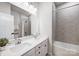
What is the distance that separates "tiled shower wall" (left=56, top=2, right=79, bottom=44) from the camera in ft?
5.64

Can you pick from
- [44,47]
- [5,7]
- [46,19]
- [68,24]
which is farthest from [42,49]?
[5,7]

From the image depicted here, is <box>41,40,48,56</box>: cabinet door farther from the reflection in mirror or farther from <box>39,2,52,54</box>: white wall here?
the reflection in mirror

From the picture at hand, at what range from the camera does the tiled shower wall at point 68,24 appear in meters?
1.72

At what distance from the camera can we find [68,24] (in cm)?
175

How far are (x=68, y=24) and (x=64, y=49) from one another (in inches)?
19.2

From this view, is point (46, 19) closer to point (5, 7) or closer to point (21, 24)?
point (21, 24)

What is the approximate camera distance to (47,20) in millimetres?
1812

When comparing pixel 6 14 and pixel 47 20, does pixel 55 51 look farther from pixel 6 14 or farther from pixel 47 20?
pixel 6 14

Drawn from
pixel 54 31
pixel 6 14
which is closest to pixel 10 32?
pixel 6 14

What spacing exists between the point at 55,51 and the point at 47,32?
399 millimetres

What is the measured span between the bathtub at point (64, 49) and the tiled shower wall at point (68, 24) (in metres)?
0.08

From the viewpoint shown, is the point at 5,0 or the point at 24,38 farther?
the point at 24,38

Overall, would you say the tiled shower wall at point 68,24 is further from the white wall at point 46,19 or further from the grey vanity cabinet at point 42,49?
the grey vanity cabinet at point 42,49

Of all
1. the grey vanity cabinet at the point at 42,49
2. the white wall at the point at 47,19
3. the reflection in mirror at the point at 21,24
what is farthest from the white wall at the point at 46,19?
the reflection in mirror at the point at 21,24
